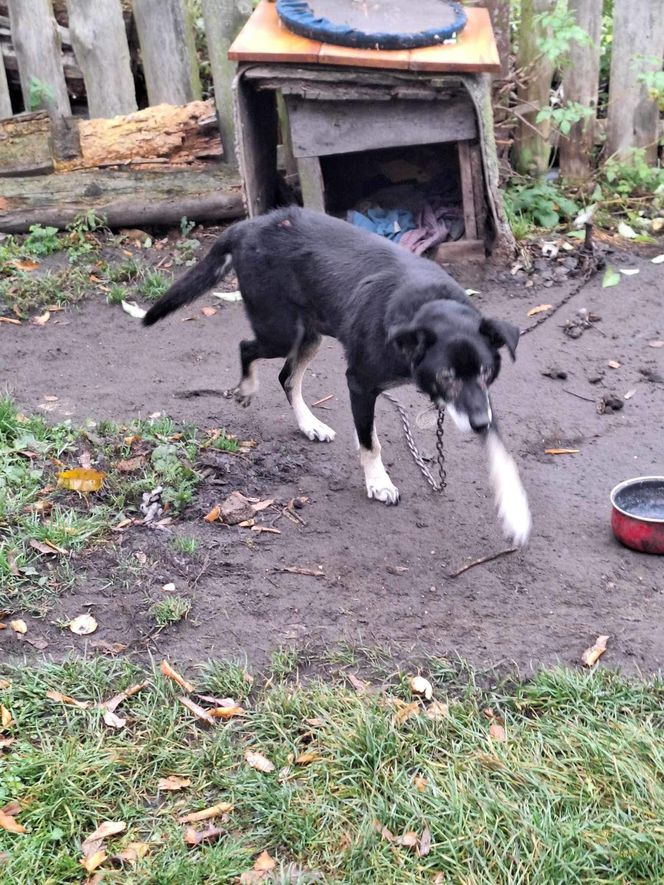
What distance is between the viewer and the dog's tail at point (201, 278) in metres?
5.07

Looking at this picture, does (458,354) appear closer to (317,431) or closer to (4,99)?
(317,431)

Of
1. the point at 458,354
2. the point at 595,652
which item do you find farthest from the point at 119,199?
the point at 595,652

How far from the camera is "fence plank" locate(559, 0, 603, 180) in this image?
7207mm

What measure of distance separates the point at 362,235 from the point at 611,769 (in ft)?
9.14

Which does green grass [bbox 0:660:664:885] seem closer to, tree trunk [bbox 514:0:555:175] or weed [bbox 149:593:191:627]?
weed [bbox 149:593:191:627]

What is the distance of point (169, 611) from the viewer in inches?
148

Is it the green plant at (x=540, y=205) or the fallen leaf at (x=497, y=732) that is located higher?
the fallen leaf at (x=497, y=732)

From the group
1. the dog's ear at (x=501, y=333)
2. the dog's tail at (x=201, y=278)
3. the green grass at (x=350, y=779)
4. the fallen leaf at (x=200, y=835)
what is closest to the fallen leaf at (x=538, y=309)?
the dog's tail at (x=201, y=278)

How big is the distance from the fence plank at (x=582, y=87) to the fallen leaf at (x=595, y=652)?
5050mm

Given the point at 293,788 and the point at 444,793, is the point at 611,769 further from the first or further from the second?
the point at 293,788

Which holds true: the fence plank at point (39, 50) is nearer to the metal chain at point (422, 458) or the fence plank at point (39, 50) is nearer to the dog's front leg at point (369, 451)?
the metal chain at point (422, 458)

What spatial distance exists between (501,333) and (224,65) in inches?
177

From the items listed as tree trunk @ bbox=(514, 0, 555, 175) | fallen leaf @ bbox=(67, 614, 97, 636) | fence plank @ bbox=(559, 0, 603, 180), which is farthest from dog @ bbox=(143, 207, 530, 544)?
fence plank @ bbox=(559, 0, 603, 180)

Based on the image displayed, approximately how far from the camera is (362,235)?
15.7ft
